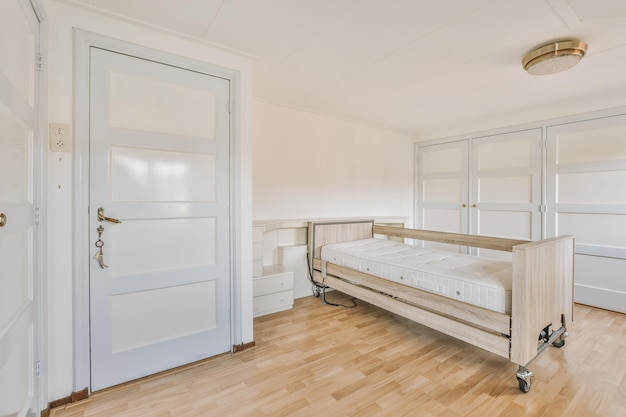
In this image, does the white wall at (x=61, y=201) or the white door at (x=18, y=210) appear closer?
the white door at (x=18, y=210)

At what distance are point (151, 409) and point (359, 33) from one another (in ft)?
8.60

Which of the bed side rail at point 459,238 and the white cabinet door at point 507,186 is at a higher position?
the white cabinet door at point 507,186

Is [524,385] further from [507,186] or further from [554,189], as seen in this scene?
[507,186]

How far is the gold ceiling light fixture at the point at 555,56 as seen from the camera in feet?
6.41

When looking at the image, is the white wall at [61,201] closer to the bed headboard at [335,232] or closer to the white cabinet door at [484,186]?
the bed headboard at [335,232]

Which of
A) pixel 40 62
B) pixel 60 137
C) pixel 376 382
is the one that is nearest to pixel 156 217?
pixel 60 137

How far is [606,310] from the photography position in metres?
3.12

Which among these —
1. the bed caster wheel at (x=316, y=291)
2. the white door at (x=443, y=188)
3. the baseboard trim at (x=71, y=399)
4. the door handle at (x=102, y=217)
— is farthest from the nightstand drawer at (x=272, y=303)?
the white door at (x=443, y=188)

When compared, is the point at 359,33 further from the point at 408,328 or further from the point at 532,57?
the point at 408,328

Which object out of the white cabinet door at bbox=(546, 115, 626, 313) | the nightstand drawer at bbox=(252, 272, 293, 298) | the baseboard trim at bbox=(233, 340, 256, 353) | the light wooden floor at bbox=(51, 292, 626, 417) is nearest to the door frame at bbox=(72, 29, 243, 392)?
the light wooden floor at bbox=(51, 292, 626, 417)

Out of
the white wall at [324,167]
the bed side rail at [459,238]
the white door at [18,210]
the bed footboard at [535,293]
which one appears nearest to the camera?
the white door at [18,210]

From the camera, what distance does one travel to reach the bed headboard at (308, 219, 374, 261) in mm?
3461

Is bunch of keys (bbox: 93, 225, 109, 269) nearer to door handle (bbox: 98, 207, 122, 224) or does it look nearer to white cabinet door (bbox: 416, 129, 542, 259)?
door handle (bbox: 98, 207, 122, 224)

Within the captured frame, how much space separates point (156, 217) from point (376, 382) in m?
1.82
